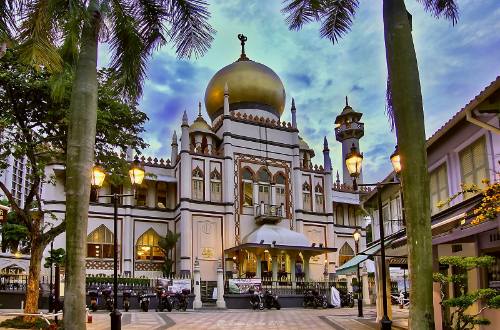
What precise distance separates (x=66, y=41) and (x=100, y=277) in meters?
24.9

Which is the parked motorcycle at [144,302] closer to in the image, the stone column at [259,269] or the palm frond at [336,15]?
the stone column at [259,269]

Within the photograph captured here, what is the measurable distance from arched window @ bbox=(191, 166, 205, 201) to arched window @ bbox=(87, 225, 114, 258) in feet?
20.7

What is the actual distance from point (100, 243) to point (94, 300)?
1176cm

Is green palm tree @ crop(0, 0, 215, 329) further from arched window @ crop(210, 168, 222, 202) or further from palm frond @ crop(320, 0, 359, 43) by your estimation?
arched window @ crop(210, 168, 222, 202)

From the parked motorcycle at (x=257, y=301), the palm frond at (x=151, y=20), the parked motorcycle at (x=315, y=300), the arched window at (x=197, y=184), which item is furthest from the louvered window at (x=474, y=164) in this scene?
the arched window at (x=197, y=184)

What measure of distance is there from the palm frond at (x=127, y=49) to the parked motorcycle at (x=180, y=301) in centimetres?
1731

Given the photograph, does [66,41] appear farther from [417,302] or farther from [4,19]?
[417,302]

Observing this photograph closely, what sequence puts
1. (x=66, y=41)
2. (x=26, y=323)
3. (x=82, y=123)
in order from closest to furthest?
(x=82, y=123) < (x=66, y=41) < (x=26, y=323)

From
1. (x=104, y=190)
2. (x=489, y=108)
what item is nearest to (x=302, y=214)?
(x=104, y=190)

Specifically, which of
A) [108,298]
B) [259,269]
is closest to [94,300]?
[108,298]

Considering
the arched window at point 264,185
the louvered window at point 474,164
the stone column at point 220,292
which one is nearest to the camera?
the louvered window at point 474,164

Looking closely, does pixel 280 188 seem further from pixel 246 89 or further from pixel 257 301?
pixel 257 301

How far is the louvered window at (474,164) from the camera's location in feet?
44.0

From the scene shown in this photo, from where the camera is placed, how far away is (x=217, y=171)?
40.1 m
